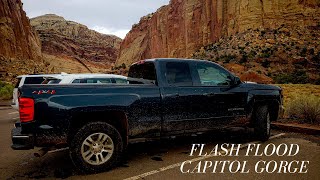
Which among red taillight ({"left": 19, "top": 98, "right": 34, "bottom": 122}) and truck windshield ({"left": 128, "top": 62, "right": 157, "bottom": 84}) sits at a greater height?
truck windshield ({"left": 128, "top": 62, "right": 157, "bottom": 84})

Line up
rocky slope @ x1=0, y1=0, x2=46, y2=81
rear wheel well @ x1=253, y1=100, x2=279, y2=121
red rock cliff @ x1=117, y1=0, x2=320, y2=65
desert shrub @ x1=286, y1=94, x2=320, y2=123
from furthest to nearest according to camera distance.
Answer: red rock cliff @ x1=117, y1=0, x2=320, y2=65 → rocky slope @ x1=0, y1=0, x2=46, y2=81 → desert shrub @ x1=286, y1=94, x2=320, y2=123 → rear wheel well @ x1=253, y1=100, x2=279, y2=121

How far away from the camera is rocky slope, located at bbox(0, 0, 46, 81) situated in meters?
39.5

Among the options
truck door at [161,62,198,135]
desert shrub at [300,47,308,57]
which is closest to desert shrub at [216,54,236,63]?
desert shrub at [300,47,308,57]

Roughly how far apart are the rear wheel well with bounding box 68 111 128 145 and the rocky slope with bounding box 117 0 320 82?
85.4ft

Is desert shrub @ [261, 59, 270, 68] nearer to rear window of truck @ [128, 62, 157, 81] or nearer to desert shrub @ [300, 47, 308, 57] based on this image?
desert shrub @ [300, 47, 308, 57]

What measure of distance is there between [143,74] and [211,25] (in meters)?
63.0

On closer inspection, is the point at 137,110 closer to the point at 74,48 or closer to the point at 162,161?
the point at 162,161

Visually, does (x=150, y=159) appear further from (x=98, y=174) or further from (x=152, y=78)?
(x=152, y=78)

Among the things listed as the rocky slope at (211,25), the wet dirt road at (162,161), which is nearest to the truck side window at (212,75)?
the wet dirt road at (162,161)

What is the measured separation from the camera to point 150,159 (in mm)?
5438

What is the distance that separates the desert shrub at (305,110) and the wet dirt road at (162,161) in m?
1.35

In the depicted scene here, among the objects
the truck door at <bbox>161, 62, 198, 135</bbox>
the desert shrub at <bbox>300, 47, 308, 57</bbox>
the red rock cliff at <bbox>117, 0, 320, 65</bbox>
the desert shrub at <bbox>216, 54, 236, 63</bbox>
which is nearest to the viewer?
the truck door at <bbox>161, 62, 198, 135</bbox>

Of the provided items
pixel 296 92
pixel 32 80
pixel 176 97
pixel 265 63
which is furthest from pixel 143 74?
pixel 265 63

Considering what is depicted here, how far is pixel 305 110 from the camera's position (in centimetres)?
828
